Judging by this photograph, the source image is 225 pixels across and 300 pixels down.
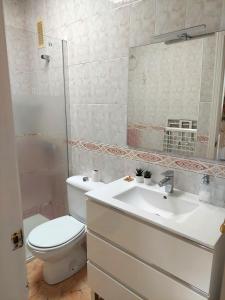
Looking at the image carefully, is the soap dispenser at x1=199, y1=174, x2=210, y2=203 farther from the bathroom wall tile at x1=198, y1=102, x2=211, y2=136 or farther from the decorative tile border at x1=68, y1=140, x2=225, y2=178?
the bathroom wall tile at x1=198, y1=102, x2=211, y2=136

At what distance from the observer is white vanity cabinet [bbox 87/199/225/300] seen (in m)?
1.02

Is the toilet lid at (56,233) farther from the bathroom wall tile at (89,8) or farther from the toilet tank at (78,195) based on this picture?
the bathroom wall tile at (89,8)

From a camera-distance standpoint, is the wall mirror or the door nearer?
the door

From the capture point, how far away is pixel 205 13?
1.23 m

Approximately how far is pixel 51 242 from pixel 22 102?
1.22m

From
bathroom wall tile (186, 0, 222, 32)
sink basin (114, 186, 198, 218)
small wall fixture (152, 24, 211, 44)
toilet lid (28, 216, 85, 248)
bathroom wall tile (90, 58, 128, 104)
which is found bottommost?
toilet lid (28, 216, 85, 248)

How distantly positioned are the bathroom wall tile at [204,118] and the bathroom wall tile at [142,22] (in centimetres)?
58

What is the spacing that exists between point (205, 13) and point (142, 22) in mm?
413

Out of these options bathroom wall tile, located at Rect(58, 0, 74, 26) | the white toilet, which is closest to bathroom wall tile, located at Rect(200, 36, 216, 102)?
the white toilet

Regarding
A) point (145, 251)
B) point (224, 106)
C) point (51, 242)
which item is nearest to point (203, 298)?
point (145, 251)

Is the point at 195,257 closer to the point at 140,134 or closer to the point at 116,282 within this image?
the point at 116,282

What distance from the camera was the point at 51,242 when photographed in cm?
167

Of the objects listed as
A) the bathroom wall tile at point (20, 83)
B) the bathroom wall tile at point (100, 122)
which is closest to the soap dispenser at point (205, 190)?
the bathroom wall tile at point (100, 122)

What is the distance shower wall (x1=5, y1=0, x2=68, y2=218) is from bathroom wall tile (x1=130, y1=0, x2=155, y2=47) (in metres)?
0.80
